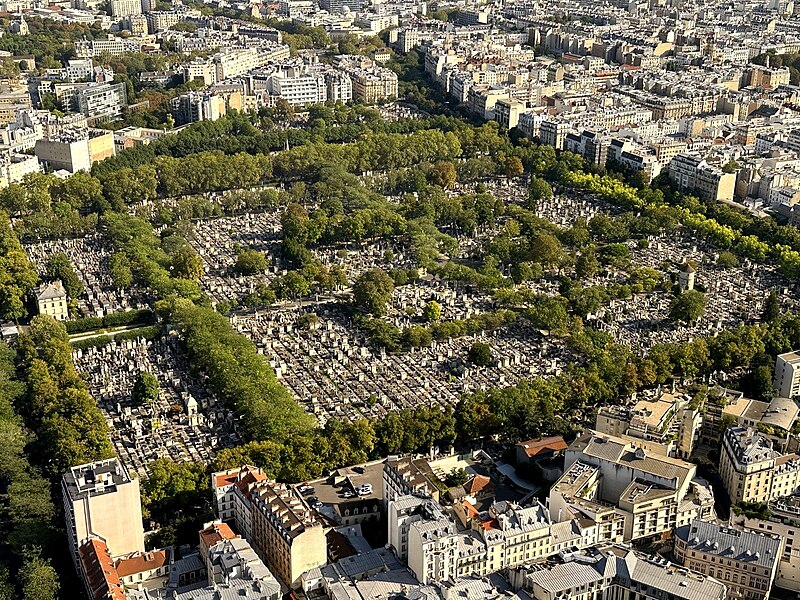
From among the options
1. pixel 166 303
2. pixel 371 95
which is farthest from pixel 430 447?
pixel 371 95

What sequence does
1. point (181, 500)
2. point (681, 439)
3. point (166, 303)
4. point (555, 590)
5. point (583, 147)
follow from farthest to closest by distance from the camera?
1. point (583, 147)
2. point (166, 303)
3. point (681, 439)
4. point (181, 500)
5. point (555, 590)

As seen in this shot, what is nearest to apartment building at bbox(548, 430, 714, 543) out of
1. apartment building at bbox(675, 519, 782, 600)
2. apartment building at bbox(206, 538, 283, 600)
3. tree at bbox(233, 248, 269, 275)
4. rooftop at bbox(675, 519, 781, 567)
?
rooftop at bbox(675, 519, 781, 567)

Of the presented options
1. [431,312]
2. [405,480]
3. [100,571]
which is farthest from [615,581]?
[431,312]

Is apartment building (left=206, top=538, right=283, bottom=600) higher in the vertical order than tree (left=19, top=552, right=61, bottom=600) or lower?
higher

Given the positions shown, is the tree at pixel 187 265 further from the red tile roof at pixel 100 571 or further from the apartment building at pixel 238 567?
the apartment building at pixel 238 567

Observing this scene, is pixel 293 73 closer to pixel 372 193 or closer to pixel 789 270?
pixel 372 193

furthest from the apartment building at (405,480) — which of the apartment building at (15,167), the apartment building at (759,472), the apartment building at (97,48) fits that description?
the apartment building at (97,48)

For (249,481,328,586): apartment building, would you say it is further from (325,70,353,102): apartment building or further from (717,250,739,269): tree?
(325,70,353,102): apartment building
